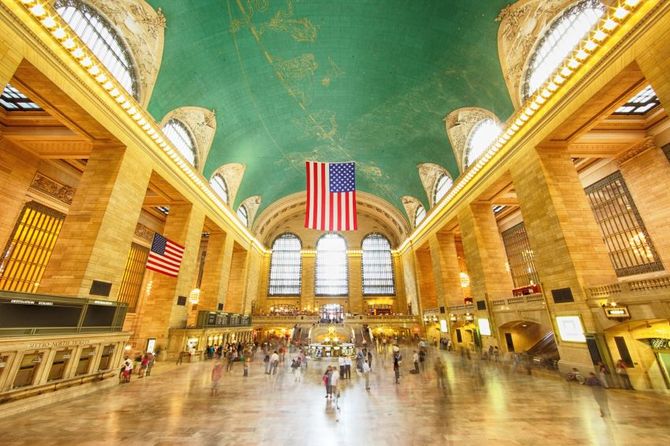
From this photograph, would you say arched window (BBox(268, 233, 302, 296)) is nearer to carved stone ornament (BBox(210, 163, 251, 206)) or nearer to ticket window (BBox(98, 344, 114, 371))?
carved stone ornament (BBox(210, 163, 251, 206))

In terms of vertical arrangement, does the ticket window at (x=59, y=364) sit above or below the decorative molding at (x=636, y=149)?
below

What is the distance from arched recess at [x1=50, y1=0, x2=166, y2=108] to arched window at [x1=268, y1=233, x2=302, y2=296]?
24247 mm

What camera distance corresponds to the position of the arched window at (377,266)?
1321 inches

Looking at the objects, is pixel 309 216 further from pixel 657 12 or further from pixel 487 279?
pixel 657 12

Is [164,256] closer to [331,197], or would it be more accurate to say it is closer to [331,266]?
[331,197]

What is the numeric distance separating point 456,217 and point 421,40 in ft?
36.5

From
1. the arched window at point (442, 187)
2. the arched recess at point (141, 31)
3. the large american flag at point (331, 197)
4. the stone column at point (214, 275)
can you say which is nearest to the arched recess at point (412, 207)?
the arched window at point (442, 187)

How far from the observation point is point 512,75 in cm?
1223

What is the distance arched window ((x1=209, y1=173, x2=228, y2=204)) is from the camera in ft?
64.9

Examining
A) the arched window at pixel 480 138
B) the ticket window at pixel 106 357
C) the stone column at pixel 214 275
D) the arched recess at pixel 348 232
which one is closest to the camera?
the ticket window at pixel 106 357

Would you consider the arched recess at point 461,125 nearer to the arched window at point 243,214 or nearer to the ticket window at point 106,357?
the arched window at point 243,214

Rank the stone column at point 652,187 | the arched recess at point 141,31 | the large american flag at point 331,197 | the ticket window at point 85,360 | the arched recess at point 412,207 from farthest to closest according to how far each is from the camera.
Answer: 1. the arched recess at point 412,207
2. the large american flag at point 331,197
3. the stone column at point 652,187
4. the arched recess at point 141,31
5. the ticket window at point 85,360

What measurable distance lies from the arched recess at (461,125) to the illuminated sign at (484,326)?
9.01 meters

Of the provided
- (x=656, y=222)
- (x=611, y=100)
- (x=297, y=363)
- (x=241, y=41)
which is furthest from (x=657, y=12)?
(x=297, y=363)
